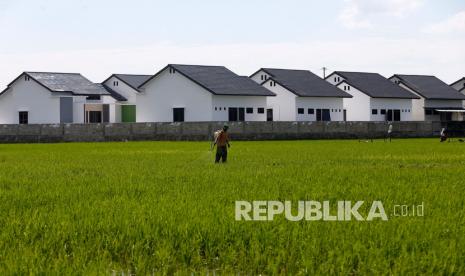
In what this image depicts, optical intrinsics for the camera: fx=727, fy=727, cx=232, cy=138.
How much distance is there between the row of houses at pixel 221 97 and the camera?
1970 inches

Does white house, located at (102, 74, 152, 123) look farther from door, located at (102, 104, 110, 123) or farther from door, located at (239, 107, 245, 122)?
door, located at (239, 107, 245, 122)

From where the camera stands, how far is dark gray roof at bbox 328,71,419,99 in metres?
59.5

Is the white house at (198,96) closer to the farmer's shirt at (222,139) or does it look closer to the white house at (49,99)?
the white house at (49,99)

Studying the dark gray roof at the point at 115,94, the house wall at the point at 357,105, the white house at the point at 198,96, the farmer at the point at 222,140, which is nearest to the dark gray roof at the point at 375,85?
the house wall at the point at 357,105

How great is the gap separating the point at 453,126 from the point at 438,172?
1342 inches

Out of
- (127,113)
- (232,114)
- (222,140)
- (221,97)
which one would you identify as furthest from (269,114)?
(222,140)

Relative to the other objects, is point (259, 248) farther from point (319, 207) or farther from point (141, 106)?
point (141, 106)

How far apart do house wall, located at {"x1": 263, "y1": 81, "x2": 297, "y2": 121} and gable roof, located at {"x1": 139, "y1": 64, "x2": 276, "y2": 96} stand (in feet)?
12.5

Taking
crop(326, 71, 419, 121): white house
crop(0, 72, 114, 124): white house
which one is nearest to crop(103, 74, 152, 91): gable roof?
crop(0, 72, 114, 124): white house

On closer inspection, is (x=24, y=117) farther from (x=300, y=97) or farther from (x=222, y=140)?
(x=222, y=140)

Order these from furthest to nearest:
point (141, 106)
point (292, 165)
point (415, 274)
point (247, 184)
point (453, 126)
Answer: point (141, 106) → point (453, 126) → point (292, 165) → point (247, 184) → point (415, 274)

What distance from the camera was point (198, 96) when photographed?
161 ft

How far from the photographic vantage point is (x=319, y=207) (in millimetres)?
9344

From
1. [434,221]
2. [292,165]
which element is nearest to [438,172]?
[292,165]
